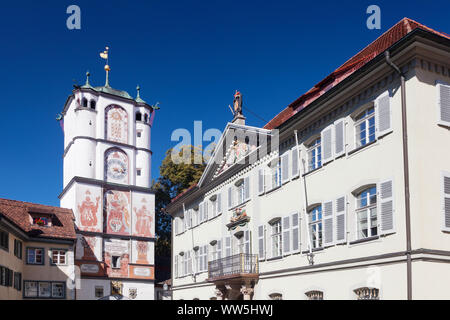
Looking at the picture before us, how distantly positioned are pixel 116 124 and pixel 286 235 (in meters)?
33.2

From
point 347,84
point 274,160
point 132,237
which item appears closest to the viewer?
point 347,84

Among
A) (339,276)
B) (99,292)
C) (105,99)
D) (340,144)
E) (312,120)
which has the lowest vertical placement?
(99,292)

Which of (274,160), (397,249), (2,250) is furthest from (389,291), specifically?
(2,250)

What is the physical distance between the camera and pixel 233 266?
26.3m

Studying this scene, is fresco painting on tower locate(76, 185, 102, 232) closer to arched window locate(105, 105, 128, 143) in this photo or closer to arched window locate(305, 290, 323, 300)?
arched window locate(105, 105, 128, 143)

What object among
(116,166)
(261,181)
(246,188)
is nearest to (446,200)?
(261,181)

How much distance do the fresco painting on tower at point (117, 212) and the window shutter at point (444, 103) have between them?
125 ft

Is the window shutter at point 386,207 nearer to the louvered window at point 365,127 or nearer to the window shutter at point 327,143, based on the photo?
the louvered window at point 365,127

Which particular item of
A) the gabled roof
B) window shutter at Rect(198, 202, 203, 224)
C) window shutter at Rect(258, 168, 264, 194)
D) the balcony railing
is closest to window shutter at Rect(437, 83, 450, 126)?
window shutter at Rect(258, 168, 264, 194)

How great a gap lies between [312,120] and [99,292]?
32.8m

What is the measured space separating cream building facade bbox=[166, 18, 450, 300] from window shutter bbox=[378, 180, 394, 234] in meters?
0.03

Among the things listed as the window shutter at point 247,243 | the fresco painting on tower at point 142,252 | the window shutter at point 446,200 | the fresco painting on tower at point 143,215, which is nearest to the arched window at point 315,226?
the window shutter at point 446,200

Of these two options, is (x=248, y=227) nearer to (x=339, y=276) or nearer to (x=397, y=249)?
(x=339, y=276)

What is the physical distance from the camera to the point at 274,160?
24.2 meters
